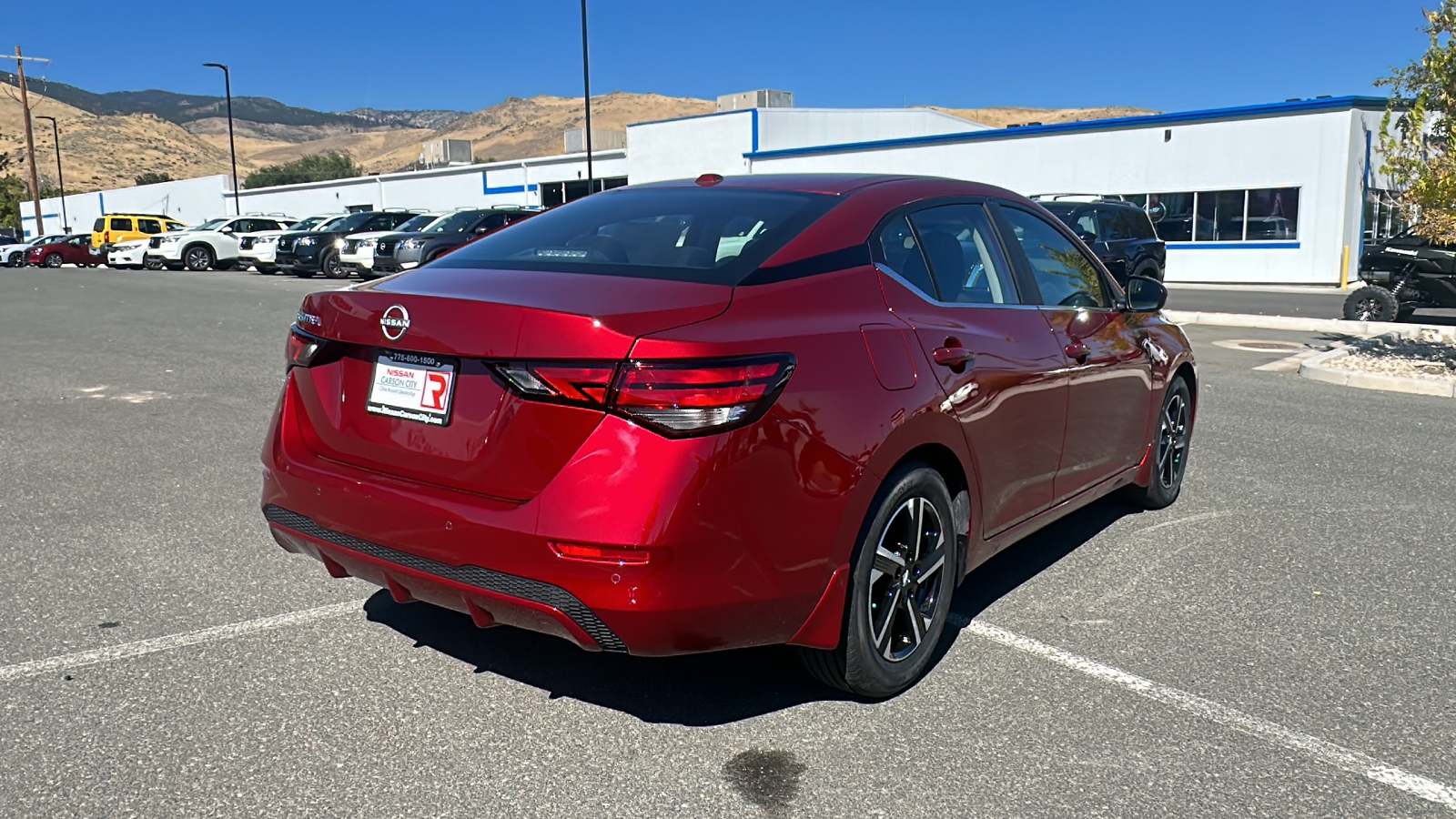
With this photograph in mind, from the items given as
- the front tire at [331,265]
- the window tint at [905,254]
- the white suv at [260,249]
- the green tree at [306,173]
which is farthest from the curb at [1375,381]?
the green tree at [306,173]

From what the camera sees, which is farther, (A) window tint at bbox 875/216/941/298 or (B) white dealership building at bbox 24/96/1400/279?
(B) white dealership building at bbox 24/96/1400/279

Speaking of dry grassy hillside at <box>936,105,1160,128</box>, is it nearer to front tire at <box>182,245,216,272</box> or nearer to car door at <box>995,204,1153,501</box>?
front tire at <box>182,245,216,272</box>

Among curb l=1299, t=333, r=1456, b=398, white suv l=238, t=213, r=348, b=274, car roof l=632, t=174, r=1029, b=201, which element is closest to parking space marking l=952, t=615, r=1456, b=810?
car roof l=632, t=174, r=1029, b=201

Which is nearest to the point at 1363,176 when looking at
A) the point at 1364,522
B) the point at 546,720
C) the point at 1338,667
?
the point at 1364,522

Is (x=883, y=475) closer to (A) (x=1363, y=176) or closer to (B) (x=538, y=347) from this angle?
(B) (x=538, y=347)

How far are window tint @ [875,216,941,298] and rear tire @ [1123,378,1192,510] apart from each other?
7.41 feet

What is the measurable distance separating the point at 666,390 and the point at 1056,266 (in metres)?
2.53

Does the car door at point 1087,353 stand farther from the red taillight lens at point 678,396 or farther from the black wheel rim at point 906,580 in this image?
the red taillight lens at point 678,396

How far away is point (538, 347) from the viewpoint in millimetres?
3027

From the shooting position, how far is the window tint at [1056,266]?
15.4ft

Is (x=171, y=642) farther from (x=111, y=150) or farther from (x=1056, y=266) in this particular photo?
(x=111, y=150)

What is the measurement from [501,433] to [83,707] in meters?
1.62

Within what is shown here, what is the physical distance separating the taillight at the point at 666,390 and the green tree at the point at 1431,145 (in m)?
10.0

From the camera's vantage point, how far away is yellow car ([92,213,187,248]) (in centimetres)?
4103
